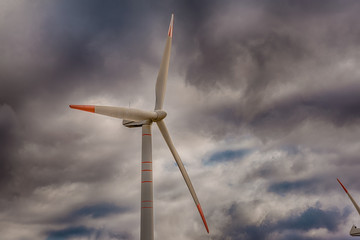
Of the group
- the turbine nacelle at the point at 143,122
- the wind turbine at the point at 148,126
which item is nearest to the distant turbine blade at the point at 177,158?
the wind turbine at the point at 148,126

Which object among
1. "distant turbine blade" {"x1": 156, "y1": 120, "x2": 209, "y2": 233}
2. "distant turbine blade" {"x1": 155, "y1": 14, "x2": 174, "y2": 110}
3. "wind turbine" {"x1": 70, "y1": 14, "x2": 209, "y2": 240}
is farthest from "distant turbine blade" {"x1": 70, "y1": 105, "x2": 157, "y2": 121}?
"distant turbine blade" {"x1": 155, "y1": 14, "x2": 174, "y2": 110}

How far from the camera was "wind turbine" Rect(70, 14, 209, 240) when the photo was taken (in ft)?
149

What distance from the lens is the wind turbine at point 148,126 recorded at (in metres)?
45.3

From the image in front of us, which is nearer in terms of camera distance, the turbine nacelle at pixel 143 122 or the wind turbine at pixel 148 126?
the wind turbine at pixel 148 126

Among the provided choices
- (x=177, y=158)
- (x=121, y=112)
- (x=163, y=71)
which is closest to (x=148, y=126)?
(x=121, y=112)

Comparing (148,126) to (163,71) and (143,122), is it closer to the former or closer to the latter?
(143,122)

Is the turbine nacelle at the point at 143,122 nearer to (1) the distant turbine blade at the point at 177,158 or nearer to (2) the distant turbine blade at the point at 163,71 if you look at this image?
(1) the distant turbine blade at the point at 177,158

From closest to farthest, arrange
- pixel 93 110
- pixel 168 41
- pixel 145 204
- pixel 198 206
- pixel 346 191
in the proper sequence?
pixel 93 110
pixel 145 204
pixel 198 206
pixel 168 41
pixel 346 191

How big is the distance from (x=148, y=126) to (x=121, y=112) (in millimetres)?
5120

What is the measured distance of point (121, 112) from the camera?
4725 cm

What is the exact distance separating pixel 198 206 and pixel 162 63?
78.0 feet

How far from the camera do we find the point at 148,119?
167 feet

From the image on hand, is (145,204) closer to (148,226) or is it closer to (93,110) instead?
(148,226)

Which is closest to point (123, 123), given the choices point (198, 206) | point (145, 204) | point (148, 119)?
point (148, 119)
